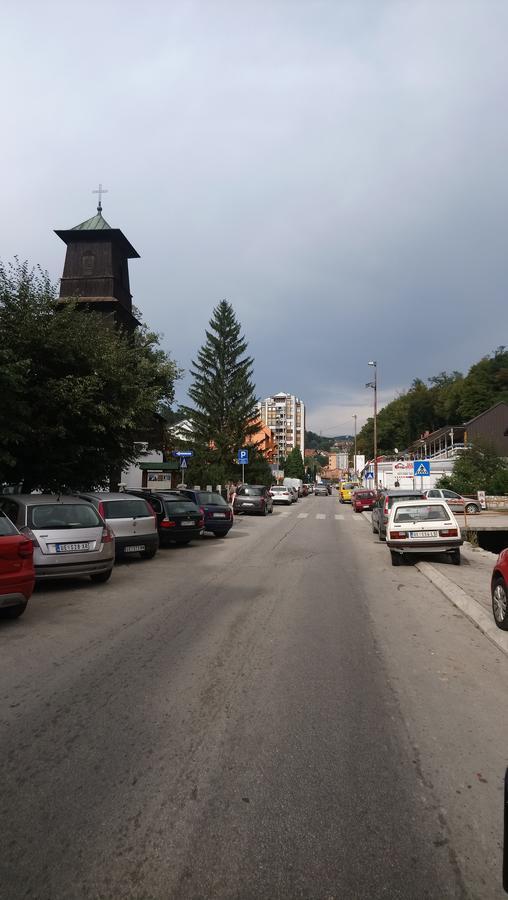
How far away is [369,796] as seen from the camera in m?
3.13

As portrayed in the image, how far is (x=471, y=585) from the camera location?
998 centimetres

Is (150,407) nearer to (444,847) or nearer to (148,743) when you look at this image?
(148,743)

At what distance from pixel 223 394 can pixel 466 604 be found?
4968 centimetres

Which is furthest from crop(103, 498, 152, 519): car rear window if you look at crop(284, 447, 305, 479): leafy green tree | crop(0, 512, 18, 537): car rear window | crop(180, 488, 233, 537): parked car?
crop(284, 447, 305, 479): leafy green tree

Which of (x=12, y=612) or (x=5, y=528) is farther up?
(x=5, y=528)

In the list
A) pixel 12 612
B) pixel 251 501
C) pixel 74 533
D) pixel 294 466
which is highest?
pixel 294 466

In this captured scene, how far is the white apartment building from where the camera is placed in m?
168

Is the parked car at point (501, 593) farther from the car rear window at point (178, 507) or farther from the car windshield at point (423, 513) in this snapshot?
the car rear window at point (178, 507)

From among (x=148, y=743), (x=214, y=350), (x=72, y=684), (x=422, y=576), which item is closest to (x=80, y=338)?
(x=422, y=576)

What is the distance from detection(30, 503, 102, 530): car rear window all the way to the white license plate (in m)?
0.32

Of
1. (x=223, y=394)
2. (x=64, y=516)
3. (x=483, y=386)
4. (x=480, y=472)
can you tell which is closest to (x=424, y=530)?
(x=64, y=516)

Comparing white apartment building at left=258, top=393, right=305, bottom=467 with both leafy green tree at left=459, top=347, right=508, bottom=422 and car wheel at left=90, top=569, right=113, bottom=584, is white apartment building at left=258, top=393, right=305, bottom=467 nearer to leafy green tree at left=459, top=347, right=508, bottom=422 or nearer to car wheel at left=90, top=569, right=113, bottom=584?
leafy green tree at left=459, top=347, right=508, bottom=422

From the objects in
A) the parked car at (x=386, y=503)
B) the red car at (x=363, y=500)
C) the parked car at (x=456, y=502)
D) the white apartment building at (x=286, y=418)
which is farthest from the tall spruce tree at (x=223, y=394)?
the white apartment building at (x=286, y=418)

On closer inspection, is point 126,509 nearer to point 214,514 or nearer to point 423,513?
point 423,513
